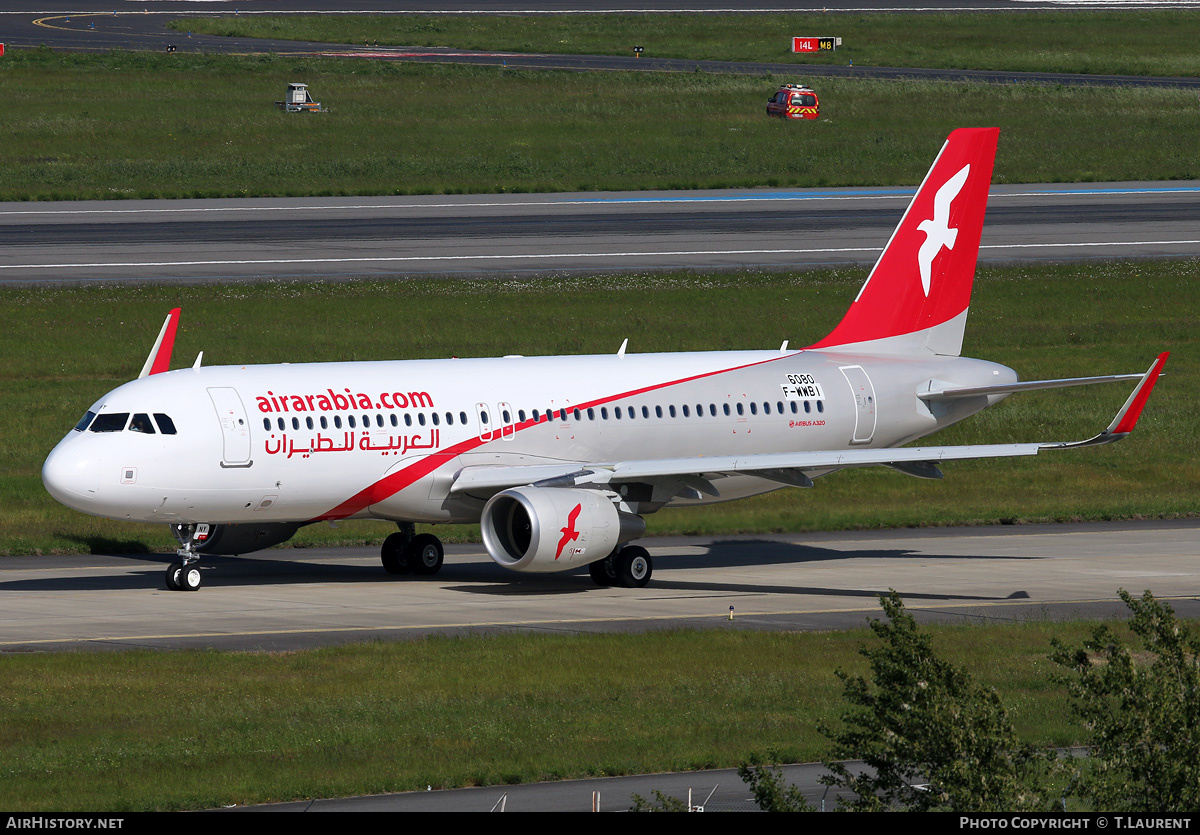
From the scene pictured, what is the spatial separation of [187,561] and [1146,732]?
2330cm

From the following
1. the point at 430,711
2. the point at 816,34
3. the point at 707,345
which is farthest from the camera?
the point at 816,34

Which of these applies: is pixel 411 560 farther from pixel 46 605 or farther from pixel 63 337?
pixel 63 337

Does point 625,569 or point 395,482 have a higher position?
point 395,482

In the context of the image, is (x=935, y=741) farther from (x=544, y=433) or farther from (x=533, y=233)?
(x=533, y=233)

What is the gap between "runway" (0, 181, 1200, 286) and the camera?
69438mm

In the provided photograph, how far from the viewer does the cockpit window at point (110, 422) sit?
33094 mm

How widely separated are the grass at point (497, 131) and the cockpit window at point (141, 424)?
55.7 m

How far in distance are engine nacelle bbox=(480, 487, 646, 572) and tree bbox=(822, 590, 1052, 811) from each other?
678 inches

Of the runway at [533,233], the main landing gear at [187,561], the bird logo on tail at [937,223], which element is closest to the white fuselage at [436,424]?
the main landing gear at [187,561]

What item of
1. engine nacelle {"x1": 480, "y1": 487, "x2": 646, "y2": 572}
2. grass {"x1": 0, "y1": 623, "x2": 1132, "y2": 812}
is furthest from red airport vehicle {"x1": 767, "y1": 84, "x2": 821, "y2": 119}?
grass {"x1": 0, "y1": 623, "x2": 1132, "y2": 812}

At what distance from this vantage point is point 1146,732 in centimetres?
1536

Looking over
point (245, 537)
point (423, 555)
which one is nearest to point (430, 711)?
point (245, 537)

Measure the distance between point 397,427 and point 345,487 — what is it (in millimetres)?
1613

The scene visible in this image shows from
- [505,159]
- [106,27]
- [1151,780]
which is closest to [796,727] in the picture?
[1151,780]
